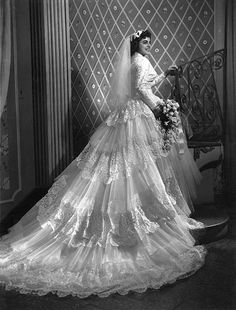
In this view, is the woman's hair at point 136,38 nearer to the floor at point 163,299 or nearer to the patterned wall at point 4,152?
the patterned wall at point 4,152

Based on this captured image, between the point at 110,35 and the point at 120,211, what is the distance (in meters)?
1.21

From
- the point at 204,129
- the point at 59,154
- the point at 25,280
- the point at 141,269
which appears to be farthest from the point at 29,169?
the point at 204,129

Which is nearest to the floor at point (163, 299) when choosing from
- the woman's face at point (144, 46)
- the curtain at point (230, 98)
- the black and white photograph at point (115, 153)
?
the black and white photograph at point (115, 153)

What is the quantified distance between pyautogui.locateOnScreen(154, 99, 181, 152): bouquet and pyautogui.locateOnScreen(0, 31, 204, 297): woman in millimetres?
49

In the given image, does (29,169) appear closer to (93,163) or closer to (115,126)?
(93,163)

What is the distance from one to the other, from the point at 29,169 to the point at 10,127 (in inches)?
12.1

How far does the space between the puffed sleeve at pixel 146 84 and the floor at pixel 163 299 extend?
1312mm

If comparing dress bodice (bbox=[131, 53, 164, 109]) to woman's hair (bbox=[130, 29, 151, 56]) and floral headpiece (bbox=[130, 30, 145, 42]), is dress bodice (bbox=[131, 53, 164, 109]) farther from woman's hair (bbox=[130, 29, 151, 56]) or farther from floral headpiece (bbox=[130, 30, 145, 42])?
floral headpiece (bbox=[130, 30, 145, 42])

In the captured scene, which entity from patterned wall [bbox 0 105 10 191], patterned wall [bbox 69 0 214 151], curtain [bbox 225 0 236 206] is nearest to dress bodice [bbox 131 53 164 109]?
patterned wall [bbox 69 0 214 151]

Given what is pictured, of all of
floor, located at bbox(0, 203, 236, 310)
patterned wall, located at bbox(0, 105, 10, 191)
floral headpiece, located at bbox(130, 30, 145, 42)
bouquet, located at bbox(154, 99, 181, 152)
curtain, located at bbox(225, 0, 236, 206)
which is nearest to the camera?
floor, located at bbox(0, 203, 236, 310)

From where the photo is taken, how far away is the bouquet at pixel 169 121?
2799 millimetres

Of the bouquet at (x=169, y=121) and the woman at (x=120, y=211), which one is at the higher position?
the bouquet at (x=169, y=121)

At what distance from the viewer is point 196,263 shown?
8.75ft

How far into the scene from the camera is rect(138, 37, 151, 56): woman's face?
271 cm
